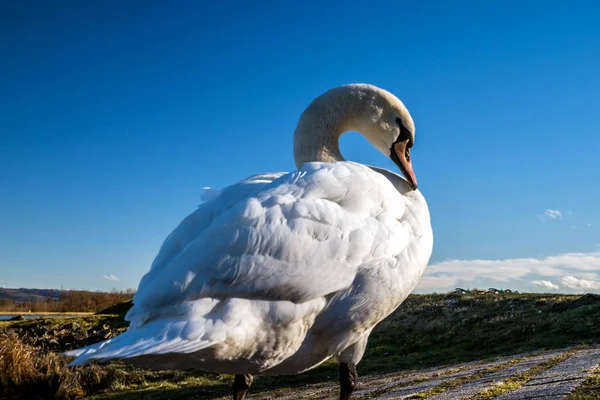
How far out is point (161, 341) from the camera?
2975 mm

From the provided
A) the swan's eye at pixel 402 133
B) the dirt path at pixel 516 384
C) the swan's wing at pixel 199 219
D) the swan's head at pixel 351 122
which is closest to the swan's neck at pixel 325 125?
the swan's head at pixel 351 122

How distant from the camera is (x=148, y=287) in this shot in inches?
132

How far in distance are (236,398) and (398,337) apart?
45.7 feet

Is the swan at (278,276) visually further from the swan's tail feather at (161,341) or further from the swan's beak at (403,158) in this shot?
the swan's beak at (403,158)

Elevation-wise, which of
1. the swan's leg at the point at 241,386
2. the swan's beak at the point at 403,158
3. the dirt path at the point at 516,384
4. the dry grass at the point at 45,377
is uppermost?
the swan's beak at the point at 403,158

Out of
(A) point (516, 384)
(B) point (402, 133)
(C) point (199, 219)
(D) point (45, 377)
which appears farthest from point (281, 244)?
(D) point (45, 377)

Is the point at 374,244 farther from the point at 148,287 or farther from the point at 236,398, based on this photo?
the point at 236,398

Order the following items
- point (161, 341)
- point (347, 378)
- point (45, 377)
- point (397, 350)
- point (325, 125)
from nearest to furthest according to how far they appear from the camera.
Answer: point (161, 341) < point (347, 378) < point (325, 125) < point (45, 377) < point (397, 350)

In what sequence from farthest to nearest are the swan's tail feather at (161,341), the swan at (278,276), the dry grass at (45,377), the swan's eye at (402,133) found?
1. the dry grass at (45,377)
2. the swan's eye at (402,133)
3. the swan at (278,276)
4. the swan's tail feather at (161,341)

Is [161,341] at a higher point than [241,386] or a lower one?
higher

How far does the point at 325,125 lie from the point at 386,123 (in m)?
0.56

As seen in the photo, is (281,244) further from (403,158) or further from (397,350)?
(397,350)

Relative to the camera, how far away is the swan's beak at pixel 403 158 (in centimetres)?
519

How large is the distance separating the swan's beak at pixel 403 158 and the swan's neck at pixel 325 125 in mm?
457
